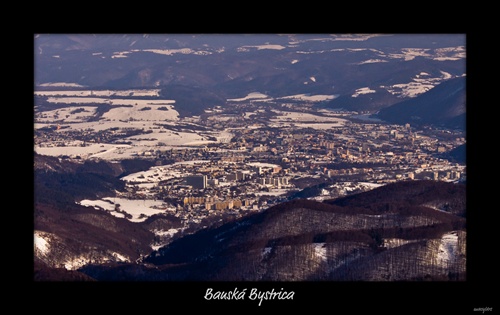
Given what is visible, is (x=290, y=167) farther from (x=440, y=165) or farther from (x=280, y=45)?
(x=280, y=45)

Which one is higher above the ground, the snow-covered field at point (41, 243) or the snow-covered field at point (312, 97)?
the snow-covered field at point (41, 243)

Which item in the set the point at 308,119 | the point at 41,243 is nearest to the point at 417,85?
the point at 308,119

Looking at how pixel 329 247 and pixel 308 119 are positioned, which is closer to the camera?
pixel 329 247

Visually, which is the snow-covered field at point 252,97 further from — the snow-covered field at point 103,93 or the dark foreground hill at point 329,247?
the dark foreground hill at point 329,247

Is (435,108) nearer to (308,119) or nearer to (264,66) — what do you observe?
(308,119)

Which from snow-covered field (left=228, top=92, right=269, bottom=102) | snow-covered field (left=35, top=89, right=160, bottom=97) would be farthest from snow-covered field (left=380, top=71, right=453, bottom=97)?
snow-covered field (left=35, top=89, right=160, bottom=97)

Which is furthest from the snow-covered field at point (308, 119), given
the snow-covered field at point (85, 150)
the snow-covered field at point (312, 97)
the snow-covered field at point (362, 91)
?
the snow-covered field at point (85, 150)

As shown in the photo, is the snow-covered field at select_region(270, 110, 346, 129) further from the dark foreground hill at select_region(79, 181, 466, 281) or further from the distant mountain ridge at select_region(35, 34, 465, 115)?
the dark foreground hill at select_region(79, 181, 466, 281)

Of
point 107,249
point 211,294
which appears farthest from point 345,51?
point 211,294
